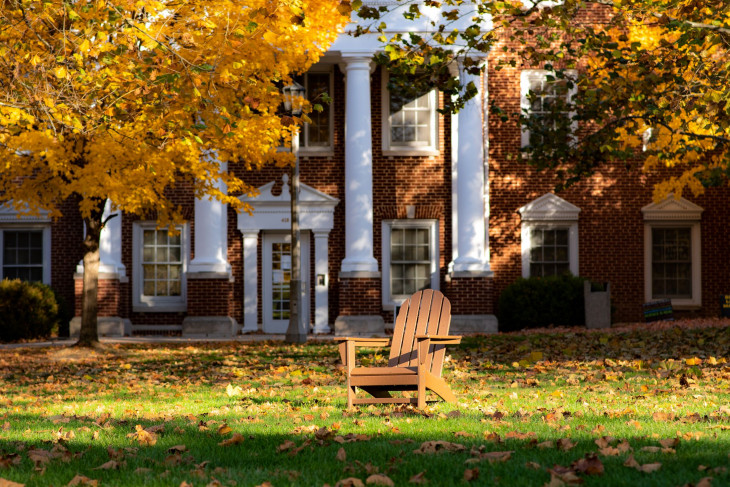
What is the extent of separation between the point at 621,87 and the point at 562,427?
553 centimetres

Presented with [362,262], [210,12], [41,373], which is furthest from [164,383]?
→ [362,262]

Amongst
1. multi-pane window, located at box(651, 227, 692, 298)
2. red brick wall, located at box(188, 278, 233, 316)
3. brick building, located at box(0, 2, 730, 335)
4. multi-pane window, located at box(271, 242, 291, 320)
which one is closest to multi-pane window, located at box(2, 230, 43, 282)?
brick building, located at box(0, 2, 730, 335)

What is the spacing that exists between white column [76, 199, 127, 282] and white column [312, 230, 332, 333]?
4.41 metres

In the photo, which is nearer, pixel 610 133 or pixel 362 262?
pixel 610 133

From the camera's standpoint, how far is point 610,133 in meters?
13.8

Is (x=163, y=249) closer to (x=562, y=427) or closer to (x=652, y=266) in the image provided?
(x=652, y=266)

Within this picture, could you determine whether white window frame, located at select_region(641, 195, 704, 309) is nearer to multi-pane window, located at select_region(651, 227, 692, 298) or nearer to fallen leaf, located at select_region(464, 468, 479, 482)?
multi-pane window, located at select_region(651, 227, 692, 298)

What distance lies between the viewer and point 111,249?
2189cm

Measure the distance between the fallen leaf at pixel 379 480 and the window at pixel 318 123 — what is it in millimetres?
17925

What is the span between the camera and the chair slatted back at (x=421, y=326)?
8492mm

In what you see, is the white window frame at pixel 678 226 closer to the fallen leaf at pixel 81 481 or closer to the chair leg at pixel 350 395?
the chair leg at pixel 350 395

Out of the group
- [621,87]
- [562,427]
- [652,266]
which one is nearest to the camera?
[562,427]

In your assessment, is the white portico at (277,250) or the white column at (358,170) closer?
the white column at (358,170)

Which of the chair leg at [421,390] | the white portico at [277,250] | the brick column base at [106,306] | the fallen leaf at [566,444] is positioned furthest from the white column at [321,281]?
the fallen leaf at [566,444]
